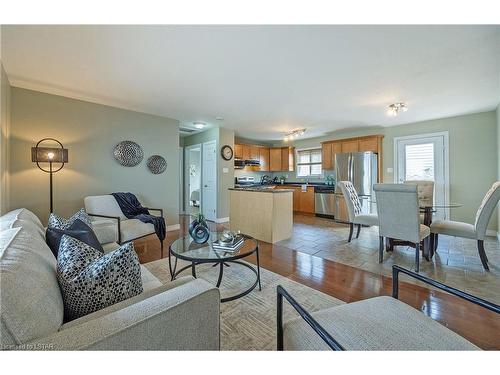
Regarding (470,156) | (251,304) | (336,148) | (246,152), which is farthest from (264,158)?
(251,304)

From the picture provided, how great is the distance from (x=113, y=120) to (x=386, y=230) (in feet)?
14.6

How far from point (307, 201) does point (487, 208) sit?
4152 millimetres

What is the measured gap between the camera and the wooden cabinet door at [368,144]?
5.22 m

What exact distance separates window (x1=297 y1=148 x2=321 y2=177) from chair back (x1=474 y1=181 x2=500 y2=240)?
4.47 meters

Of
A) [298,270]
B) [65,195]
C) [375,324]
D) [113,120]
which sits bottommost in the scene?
[298,270]

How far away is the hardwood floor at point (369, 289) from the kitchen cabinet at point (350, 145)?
143 inches

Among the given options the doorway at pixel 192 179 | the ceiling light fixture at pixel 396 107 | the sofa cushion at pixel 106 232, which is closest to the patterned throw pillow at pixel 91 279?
the sofa cushion at pixel 106 232

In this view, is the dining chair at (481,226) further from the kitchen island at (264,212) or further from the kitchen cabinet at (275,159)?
the kitchen cabinet at (275,159)

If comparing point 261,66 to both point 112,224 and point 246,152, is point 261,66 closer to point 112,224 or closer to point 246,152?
point 112,224

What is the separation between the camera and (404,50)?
2082 millimetres

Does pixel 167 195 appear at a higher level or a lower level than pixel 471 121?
lower

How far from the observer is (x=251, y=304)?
1823 mm
